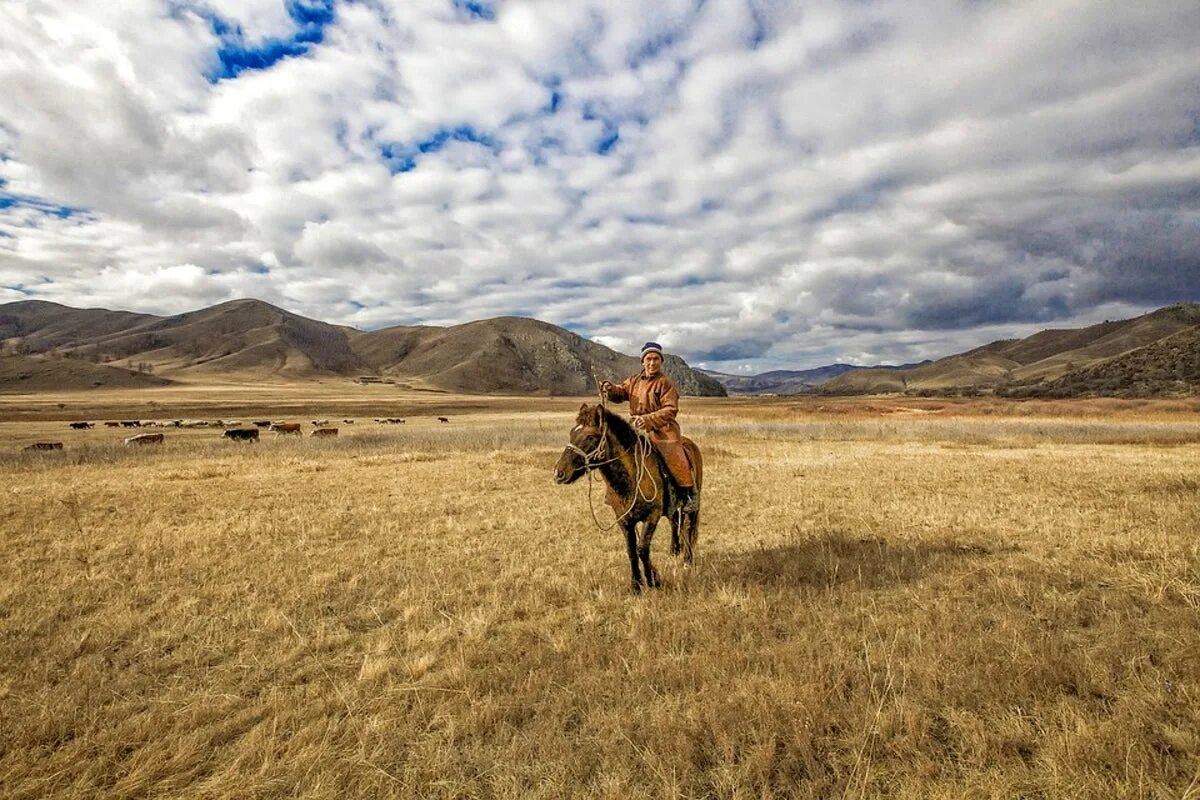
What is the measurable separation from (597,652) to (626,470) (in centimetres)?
242

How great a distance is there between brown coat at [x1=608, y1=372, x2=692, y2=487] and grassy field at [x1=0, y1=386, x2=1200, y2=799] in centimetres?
158

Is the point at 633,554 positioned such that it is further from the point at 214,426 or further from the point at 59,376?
the point at 59,376

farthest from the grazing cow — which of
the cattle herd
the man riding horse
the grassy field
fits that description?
the man riding horse

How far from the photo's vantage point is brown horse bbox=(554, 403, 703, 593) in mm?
6828

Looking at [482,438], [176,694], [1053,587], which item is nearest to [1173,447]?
[1053,587]

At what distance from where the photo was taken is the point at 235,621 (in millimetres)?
6711

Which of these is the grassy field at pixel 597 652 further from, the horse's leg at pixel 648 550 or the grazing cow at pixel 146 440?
the grazing cow at pixel 146 440

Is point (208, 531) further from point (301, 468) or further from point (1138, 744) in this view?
point (1138, 744)

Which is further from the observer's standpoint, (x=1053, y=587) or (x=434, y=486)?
(x=434, y=486)

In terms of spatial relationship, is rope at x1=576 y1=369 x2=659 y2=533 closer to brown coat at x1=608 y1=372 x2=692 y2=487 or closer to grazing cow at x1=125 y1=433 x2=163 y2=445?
brown coat at x1=608 y1=372 x2=692 y2=487

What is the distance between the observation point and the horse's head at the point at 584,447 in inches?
263

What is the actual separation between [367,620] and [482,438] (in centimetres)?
2624

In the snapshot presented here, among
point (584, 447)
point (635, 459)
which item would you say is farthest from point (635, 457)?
point (584, 447)

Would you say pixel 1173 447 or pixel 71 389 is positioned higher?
pixel 71 389
